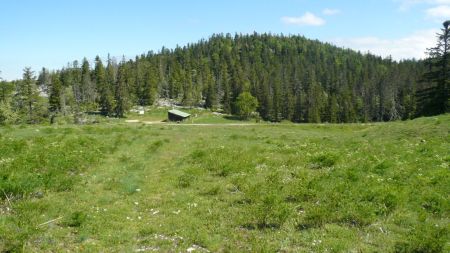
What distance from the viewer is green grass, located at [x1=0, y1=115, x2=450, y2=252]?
11.9 m

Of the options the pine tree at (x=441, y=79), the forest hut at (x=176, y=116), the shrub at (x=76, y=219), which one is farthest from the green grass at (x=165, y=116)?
the shrub at (x=76, y=219)

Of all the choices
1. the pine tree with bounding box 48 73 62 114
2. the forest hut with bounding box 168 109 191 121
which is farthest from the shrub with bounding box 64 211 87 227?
the pine tree with bounding box 48 73 62 114

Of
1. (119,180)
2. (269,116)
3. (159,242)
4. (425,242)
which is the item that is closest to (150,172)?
(119,180)

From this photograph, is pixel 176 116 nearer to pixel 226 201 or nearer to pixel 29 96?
pixel 29 96

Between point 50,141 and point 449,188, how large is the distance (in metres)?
25.7

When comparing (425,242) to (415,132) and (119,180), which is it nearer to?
(119,180)

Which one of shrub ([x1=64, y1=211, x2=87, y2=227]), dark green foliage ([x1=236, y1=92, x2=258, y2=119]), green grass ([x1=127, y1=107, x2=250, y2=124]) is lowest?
green grass ([x1=127, y1=107, x2=250, y2=124])

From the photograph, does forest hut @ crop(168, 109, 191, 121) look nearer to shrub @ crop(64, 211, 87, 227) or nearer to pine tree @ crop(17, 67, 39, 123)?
pine tree @ crop(17, 67, 39, 123)

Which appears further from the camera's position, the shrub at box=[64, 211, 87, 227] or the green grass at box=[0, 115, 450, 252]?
the shrub at box=[64, 211, 87, 227]

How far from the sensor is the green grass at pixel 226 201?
11.9 meters

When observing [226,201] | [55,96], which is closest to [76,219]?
[226,201]

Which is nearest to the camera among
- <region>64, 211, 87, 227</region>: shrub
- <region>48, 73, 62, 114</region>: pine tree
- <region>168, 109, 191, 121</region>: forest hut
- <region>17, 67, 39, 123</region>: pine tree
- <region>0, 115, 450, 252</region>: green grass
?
<region>0, 115, 450, 252</region>: green grass

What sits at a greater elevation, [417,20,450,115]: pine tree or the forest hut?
[417,20,450,115]: pine tree

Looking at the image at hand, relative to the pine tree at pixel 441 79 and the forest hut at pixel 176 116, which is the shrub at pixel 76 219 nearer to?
the pine tree at pixel 441 79
